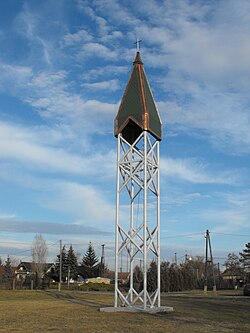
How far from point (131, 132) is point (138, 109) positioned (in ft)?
5.23

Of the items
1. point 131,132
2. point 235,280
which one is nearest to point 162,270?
point 235,280

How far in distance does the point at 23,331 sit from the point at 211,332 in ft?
13.6

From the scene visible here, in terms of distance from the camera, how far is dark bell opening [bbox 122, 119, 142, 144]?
636 inches

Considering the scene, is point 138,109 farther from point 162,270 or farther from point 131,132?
point 162,270

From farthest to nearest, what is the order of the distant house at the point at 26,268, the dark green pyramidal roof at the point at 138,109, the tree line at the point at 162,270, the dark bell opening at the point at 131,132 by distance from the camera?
the distant house at the point at 26,268 < the tree line at the point at 162,270 < the dark bell opening at the point at 131,132 < the dark green pyramidal roof at the point at 138,109

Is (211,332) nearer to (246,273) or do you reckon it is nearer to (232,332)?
(232,332)

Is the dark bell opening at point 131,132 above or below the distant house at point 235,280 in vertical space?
above

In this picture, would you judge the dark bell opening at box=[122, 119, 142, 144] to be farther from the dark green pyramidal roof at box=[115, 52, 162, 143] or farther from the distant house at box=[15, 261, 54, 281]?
the distant house at box=[15, 261, 54, 281]

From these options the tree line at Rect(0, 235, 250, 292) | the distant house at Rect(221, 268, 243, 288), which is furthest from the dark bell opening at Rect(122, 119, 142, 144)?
the distant house at Rect(221, 268, 243, 288)

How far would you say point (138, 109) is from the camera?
Result: 49.8 ft

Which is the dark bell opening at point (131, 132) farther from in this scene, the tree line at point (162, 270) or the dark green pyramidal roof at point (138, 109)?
the tree line at point (162, 270)

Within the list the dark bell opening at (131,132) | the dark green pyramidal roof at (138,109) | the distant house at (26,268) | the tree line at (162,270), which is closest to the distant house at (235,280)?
the tree line at (162,270)

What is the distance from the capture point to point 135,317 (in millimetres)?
12312

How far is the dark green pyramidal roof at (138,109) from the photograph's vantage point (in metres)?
15.1
